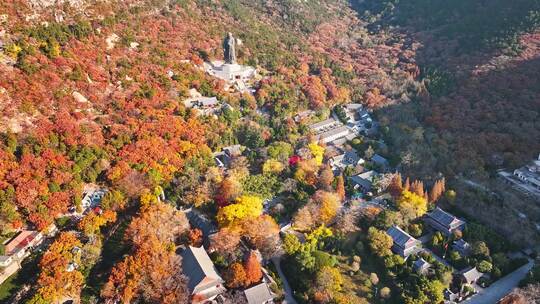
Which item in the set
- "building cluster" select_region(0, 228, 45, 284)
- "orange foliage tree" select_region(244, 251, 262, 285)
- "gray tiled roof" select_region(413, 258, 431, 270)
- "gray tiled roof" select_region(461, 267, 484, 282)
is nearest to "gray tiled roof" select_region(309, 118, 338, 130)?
"gray tiled roof" select_region(413, 258, 431, 270)

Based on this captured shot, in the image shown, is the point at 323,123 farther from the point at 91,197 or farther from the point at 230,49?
the point at 91,197

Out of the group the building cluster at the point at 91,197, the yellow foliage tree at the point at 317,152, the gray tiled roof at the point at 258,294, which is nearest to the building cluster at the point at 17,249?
the building cluster at the point at 91,197

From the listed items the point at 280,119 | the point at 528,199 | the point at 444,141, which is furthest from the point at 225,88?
the point at 528,199

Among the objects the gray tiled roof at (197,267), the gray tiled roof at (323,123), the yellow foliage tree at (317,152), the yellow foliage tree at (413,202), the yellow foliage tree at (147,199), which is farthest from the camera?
the gray tiled roof at (323,123)

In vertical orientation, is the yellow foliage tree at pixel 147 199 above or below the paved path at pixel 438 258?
above

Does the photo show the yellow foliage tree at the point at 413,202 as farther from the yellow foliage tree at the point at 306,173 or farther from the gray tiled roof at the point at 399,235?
the yellow foliage tree at the point at 306,173

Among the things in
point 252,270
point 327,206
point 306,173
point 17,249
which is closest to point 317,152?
point 306,173

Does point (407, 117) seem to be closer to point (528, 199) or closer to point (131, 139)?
point (528, 199)

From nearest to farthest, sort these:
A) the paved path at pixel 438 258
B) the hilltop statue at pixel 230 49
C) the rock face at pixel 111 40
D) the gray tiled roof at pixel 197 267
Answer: the gray tiled roof at pixel 197 267, the paved path at pixel 438 258, the rock face at pixel 111 40, the hilltop statue at pixel 230 49
